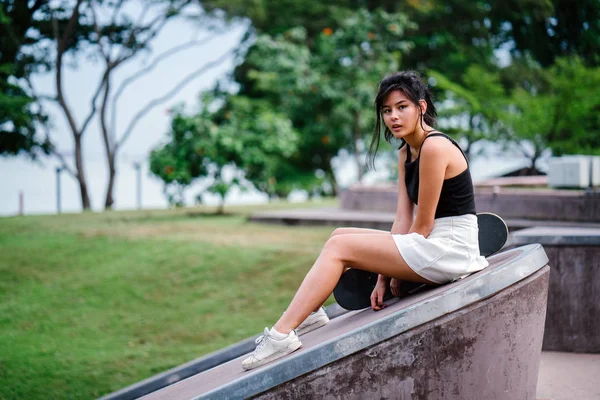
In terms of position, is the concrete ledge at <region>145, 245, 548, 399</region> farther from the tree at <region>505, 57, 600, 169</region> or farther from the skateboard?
the tree at <region>505, 57, 600, 169</region>

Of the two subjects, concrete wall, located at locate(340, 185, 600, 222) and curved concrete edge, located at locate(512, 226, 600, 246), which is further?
concrete wall, located at locate(340, 185, 600, 222)

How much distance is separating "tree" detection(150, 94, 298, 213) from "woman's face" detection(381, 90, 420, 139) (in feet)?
27.7

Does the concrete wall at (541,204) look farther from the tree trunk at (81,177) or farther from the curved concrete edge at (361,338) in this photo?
the tree trunk at (81,177)

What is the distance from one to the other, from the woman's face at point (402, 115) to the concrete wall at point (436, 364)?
101 centimetres

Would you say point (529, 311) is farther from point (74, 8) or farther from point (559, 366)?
point (74, 8)

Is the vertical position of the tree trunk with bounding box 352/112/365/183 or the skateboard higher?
the tree trunk with bounding box 352/112/365/183

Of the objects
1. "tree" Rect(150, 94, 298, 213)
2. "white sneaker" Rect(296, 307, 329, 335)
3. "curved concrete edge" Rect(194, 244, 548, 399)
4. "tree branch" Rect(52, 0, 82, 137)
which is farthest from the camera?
"tree branch" Rect(52, 0, 82, 137)

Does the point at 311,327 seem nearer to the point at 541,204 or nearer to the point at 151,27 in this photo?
the point at 541,204

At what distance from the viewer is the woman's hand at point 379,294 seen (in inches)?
142

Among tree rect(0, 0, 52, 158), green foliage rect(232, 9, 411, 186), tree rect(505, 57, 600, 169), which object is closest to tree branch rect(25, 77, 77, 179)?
tree rect(0, 0, 52, 158)

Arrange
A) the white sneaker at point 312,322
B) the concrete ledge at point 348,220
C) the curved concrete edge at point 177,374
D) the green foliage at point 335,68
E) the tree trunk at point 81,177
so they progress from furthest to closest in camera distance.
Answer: the tree trunk at point 81,177
the green foliage at point 335,68
the concrete ledge at point 348,220
the curved concrete edge at point 177,374
the white sneaker at point 312,322

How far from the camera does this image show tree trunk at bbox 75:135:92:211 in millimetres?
18781

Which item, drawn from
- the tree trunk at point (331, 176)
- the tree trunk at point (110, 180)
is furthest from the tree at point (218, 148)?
the tree trunk at point (331, 176)

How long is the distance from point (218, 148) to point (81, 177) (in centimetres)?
873
